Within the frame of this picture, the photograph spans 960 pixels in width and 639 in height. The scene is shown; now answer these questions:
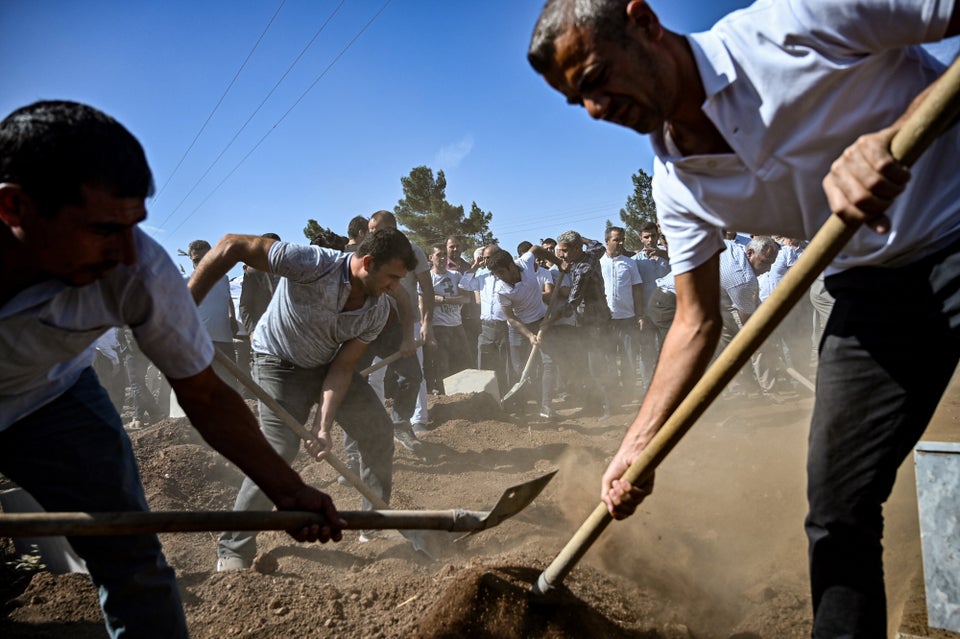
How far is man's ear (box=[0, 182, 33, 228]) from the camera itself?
4.78ft

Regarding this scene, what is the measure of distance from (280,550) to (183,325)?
2692 mm

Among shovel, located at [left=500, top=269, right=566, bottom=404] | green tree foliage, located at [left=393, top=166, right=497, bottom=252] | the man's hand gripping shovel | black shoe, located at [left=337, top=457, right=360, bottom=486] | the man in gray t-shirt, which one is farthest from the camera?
green tree foliage, located at [left=393, top=166, right=497, bottom=252]

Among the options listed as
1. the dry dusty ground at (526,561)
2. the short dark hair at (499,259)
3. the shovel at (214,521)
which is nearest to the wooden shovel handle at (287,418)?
the dry dusty ground at (526,561)

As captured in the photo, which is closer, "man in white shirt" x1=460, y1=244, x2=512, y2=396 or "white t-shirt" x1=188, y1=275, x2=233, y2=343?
"white t-shirt" x1=188, y1=275, x2=233, y2=343

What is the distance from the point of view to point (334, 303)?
373 centimetres

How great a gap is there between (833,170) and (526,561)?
2.14 meters

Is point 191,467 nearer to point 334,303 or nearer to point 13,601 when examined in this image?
point 13,601

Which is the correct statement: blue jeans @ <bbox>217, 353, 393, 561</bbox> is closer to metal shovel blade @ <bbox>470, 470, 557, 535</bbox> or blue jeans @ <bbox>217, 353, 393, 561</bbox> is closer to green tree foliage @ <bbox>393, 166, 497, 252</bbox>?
metal shovel blade @ <bbox>470, 470, 557, 535</bbox>

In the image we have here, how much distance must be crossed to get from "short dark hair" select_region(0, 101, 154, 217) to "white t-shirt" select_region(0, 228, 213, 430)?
0.81 ft

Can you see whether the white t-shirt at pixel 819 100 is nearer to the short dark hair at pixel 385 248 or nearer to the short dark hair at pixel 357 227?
the short dark hair at pixel 385 248

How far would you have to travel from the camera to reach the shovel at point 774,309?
1287 mm

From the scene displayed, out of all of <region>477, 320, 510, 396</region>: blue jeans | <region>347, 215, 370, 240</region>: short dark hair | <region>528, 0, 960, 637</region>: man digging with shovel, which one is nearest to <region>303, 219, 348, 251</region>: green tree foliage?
<region>347, 215, 370, 240</region>: short dark hair

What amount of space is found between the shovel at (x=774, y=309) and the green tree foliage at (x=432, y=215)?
37833 mm

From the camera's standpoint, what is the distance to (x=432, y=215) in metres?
39.8
